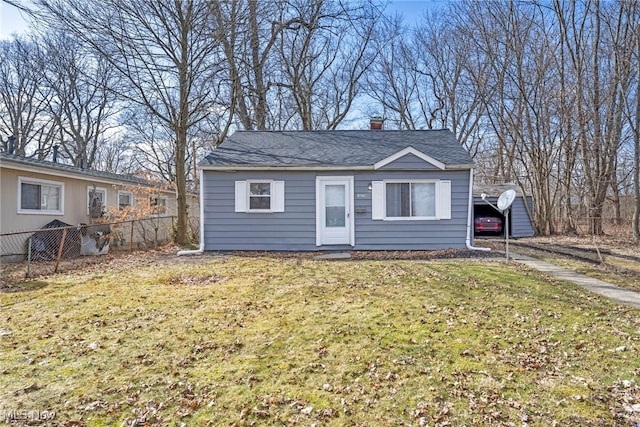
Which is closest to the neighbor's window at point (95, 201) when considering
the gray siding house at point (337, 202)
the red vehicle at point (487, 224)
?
the gray siding house at point (337, 202)

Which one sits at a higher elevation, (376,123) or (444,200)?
(376,123)

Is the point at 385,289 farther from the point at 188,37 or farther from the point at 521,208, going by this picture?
the point at 521,208

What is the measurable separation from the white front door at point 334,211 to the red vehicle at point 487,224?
8.99m

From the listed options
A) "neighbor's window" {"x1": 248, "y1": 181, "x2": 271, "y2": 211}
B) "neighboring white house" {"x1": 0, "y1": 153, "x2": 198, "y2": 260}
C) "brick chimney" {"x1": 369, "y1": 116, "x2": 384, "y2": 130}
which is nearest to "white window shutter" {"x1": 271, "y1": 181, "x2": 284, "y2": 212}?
"neighbor's window" {"x1": 248, "y1": 181, "x2": 271, "y2": 211}

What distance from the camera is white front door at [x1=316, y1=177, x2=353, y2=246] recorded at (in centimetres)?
979

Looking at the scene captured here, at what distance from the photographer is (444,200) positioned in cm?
957

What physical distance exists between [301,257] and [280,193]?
2027 millimetres

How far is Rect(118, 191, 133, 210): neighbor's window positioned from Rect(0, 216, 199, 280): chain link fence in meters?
1.43

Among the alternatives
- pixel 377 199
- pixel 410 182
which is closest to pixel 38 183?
pixel 377 199

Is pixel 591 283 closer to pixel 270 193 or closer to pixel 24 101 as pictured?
pixel 270 193

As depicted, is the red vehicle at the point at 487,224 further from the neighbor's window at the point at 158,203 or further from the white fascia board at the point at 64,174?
the white fascia board at the point at 64,174

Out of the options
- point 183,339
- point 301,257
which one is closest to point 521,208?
point 301,257

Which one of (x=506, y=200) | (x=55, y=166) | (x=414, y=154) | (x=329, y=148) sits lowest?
(x=506, y=200)

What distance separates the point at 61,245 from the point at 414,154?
8.74 m
